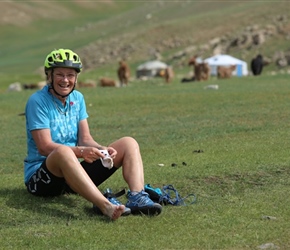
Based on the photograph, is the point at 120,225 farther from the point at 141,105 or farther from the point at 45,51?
the point at 45,51

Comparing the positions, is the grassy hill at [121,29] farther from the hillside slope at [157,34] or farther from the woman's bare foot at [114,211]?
the woman's bare foot at [114,211]

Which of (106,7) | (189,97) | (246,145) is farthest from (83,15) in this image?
(246,145)

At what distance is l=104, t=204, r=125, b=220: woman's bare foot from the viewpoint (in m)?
7.68

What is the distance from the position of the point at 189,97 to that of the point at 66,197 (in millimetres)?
13568

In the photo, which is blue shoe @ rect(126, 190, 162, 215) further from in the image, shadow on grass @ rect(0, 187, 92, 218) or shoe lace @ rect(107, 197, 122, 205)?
shadow on grass @ rect(0, 187, 92, 218)

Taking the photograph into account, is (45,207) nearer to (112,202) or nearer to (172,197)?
(112,202)

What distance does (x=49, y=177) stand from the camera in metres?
8.34

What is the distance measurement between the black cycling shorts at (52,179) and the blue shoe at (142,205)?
59 centimetres

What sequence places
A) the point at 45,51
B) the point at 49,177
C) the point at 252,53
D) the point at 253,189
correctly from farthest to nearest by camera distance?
the point at 45,51 → the point at 252,53 → the point at 253,189 → the point at 49,177

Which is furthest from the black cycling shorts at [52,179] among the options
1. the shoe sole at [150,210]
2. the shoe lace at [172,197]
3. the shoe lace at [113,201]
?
the shoe sole at [150,210]

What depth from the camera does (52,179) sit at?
8328 mm

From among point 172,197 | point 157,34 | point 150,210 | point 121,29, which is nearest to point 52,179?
point 150,210

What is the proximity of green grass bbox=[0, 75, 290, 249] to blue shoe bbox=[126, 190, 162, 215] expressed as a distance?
0.28 feet

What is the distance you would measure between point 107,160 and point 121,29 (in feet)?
263
